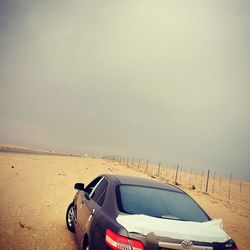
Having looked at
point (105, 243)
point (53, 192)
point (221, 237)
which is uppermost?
point (221, 237)

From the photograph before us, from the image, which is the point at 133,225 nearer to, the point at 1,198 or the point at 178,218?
the point at 178,218

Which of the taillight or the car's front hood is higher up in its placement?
the car's front hood

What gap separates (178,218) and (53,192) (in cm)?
1011

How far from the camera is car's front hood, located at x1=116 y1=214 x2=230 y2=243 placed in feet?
10.9

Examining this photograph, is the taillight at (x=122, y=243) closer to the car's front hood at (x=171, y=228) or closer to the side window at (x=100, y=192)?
the car's front hood at (x=171, y=228)

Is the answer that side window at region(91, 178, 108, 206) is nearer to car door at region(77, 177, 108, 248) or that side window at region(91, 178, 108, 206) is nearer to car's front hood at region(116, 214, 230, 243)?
car door at region(77, 177, 108, 248)

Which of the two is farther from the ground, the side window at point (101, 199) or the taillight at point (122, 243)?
the side window at point (101, 199)

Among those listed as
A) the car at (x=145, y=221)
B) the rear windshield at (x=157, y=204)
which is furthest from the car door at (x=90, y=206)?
the rear windshield at (x=157, y=204)

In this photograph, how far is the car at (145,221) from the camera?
10.8 ft

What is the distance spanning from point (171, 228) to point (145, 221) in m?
0.31

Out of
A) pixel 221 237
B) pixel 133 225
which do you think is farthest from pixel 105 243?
pixel 221 237

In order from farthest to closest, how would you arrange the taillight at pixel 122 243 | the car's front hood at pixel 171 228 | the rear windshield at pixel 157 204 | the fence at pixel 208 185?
the fence at pixel 208 185 < the rear windshield at pixel 157 204 < the car's front hood at pixel 171 228 < the taillight at pixel 122 243

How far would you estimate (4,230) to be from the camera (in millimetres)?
6844

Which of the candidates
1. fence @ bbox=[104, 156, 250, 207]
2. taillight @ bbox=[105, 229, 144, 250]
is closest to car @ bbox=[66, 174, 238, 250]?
taillight @ bbox=[105, 229, 144, 250]
